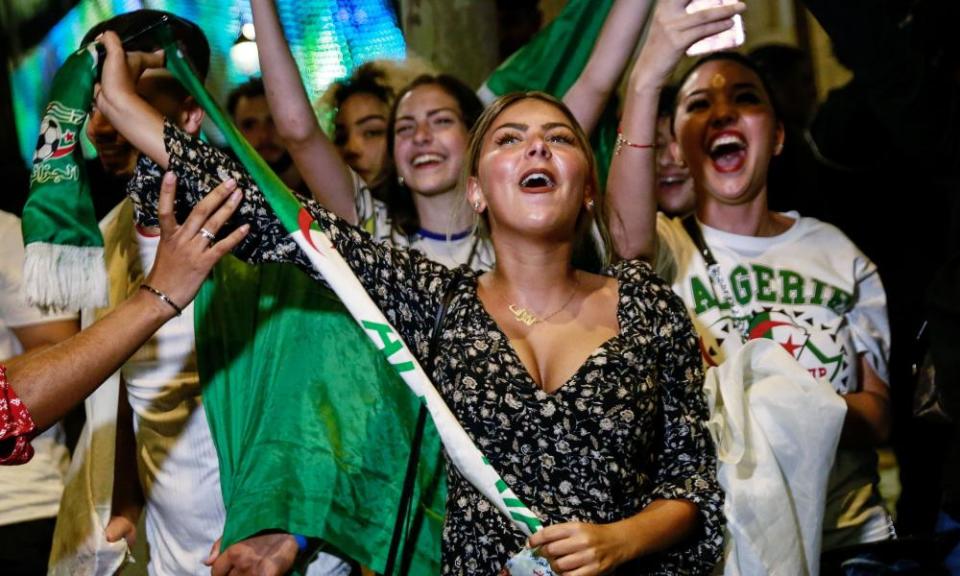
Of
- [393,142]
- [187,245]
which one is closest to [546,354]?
[187,245]

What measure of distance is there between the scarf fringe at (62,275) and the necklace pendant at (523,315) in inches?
31.9

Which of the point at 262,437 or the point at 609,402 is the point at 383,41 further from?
Result: the point at 609,402

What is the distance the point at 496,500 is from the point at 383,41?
1.73m

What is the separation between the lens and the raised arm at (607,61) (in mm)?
2896

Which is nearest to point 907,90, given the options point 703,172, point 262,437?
point 703,172

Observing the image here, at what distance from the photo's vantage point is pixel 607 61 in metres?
2.95

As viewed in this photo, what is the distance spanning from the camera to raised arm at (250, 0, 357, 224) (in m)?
2.85

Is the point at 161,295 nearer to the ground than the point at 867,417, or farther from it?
farther from it

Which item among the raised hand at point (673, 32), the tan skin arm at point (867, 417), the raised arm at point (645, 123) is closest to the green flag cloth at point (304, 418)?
the raised arm at point (645, 123)

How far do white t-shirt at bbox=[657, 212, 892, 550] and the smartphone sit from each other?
46cm

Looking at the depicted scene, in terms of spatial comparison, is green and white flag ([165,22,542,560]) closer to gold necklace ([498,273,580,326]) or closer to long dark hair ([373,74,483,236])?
gold necklace ([498,273,580,326])

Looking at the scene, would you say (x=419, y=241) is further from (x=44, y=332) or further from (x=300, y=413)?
(x=44, y=332)

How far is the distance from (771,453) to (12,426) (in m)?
1.39

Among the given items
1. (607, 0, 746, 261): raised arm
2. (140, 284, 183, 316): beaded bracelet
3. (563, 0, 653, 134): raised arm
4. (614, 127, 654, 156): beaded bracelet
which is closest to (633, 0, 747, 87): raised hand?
(607, 0, 746, 261): raised arm
